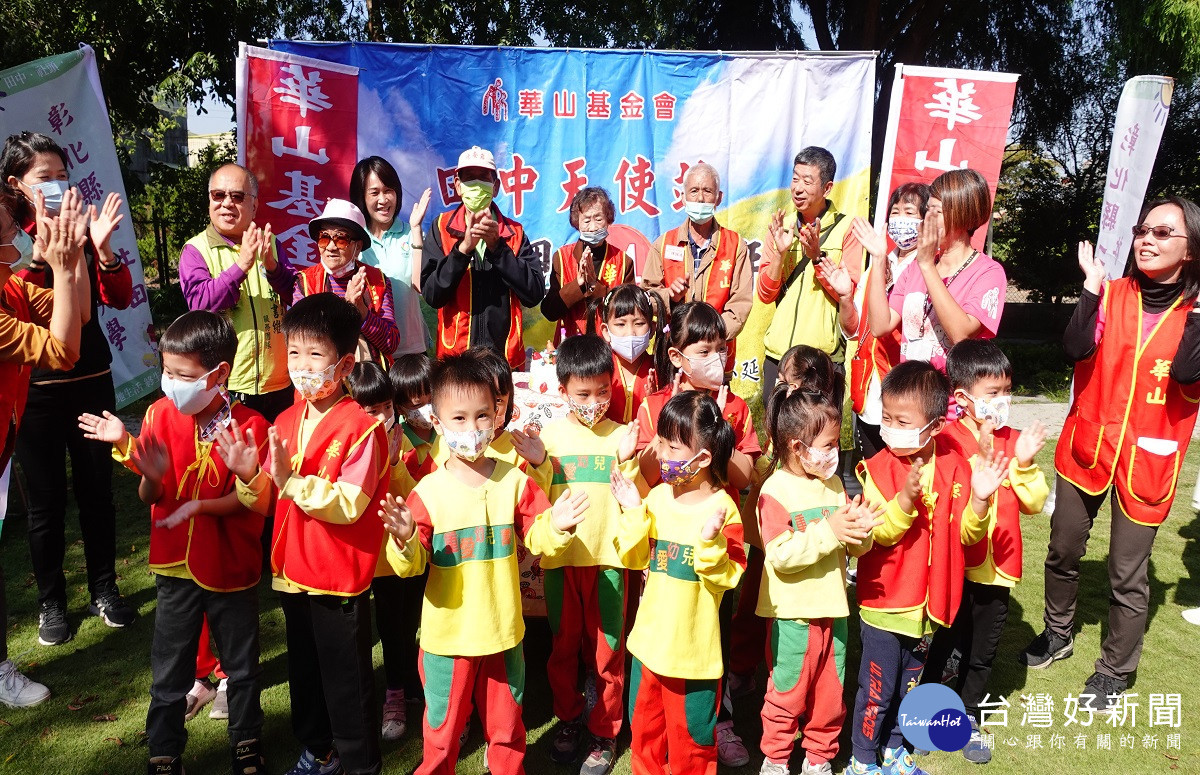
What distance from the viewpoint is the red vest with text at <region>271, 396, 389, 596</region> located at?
2795 millimetres

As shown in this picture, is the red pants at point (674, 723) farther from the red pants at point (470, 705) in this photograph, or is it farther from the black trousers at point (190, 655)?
the black trousers at point (190, 655)

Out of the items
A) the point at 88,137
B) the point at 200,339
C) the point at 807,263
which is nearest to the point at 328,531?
the point at 200,339

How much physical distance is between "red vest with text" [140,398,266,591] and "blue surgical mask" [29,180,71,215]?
145 centimetres

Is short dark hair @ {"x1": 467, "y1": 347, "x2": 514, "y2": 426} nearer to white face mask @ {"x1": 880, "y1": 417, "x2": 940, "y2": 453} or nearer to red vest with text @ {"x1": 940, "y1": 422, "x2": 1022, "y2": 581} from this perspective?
white face mask @ {"x1": 880, "y1": 417, "x2": 940, "y2": 453}

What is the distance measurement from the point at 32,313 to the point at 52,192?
56cm

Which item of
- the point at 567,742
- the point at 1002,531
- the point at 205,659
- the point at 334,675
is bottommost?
the point at 567,742

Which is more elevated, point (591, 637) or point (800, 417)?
point (800, 417)

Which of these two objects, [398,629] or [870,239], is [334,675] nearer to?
[398,629]

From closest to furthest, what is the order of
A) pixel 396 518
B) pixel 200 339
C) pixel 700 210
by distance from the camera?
pixel 396 518, pixel 200 339, pixel 700 210

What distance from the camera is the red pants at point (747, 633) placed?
12.0 feet

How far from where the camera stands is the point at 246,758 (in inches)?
119

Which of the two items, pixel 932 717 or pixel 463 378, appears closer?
pixel 463 378

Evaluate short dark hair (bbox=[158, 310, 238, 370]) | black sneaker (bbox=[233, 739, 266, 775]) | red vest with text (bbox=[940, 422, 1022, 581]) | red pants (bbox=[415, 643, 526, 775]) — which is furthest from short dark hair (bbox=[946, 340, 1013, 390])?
black sneaker (bbox=[233, 739, 266, 775])

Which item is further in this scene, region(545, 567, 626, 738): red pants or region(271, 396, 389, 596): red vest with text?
region(545, 567, 626, 738): red pants
